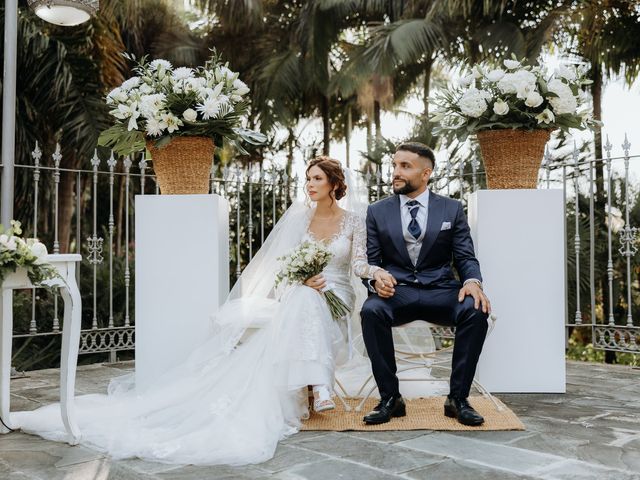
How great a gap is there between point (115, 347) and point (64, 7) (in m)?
3.13

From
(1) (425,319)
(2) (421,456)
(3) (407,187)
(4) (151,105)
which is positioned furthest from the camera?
(4) (151,105)

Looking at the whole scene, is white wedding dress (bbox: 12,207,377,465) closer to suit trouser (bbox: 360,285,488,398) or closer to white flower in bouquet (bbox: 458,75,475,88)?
suit trouser (bbox: 360,285,488,398)

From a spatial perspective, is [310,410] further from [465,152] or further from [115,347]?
[465,152]

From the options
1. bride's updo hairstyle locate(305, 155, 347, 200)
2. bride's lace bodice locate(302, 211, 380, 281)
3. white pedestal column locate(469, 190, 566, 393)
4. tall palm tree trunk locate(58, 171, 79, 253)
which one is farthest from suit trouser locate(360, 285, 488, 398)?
tall palm tree trunk locate(58, 171, 79, 253)

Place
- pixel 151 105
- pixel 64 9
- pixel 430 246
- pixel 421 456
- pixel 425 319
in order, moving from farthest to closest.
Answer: pixel 64 9 < pixel 151 105 < pixel 430 246 < pixel 425 319 < pixel 421 456

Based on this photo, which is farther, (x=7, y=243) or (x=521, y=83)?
(x=521, y=83)

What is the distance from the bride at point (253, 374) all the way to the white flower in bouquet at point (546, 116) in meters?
1.35

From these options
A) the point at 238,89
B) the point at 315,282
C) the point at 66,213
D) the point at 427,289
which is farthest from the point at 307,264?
the point at 66,213

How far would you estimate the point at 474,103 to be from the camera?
4480 mm

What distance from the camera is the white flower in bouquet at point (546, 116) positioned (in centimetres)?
440

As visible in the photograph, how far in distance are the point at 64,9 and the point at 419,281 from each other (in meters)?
3.32

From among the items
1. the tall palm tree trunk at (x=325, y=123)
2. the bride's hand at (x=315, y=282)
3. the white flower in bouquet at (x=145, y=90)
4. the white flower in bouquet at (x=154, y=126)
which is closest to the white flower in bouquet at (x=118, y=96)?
the white flower in bouquet at (x=145, y=90)

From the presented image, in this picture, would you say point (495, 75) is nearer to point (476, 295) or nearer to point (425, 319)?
point (476, 295)

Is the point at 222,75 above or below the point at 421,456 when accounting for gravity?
above
